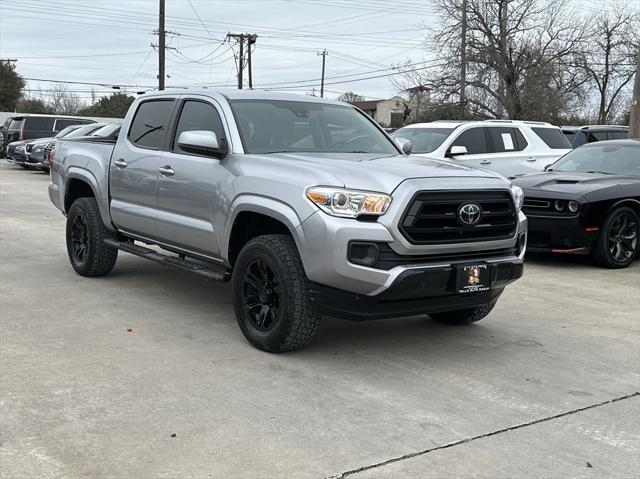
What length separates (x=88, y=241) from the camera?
723 centimetres

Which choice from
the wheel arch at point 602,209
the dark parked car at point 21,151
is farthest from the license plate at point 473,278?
the dark parked car at point 21,151

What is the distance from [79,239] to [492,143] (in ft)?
25.1

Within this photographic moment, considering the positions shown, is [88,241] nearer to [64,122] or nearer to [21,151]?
[21,151]

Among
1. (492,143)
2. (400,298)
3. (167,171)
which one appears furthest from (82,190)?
(492,143)

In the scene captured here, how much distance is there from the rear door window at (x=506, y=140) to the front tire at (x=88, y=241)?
7560 millimetres

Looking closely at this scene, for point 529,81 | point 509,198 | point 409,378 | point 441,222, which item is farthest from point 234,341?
point 529,81

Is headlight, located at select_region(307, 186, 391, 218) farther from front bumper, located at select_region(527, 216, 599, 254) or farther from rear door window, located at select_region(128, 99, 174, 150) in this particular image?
front bumper, located at select_region(527, 216, 599, 254)

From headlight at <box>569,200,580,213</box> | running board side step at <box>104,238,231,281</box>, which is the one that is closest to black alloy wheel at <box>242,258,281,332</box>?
running board side step at <box>104,238,231,281</box>

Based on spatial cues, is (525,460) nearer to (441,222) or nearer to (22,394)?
(441,222)

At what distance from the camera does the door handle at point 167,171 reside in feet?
19.5

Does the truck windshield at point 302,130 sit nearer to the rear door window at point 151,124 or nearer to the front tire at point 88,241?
the rear door window at point 151,124

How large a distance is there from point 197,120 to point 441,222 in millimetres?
2480

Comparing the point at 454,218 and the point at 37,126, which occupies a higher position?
the point at 37,126

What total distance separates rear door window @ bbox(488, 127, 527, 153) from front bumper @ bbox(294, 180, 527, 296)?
27.5 feet
